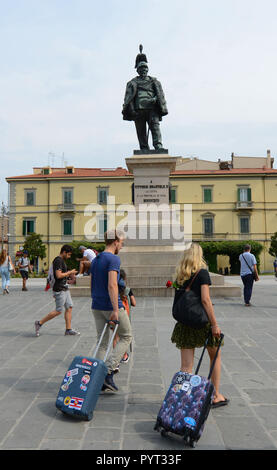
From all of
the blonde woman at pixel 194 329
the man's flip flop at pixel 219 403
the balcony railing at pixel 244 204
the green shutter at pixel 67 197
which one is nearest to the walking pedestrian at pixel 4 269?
the blonde woman at pixel 194 329

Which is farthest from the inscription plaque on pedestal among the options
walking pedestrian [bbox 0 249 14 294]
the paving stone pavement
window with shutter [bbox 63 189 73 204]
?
window with shutter [bbox 63 189 73 204]

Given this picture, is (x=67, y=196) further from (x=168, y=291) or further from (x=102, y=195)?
(x=168, y=291)

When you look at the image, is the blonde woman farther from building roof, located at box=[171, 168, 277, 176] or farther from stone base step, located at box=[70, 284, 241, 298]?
building roof, located at box=[171, 168, 277, 176]

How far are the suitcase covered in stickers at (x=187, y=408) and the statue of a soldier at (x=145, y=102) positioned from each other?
11.1 metres

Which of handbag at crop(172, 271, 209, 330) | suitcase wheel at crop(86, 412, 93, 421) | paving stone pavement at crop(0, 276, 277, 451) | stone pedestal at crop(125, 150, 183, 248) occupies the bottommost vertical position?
paving stone pavement at crop(0, 276, 277, 451)

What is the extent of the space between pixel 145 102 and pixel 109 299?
10.6 meters

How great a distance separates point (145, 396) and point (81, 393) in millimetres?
794

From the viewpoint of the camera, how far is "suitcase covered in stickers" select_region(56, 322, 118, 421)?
117 inches

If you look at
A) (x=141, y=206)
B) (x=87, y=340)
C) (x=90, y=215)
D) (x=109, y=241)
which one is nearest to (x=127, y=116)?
(x=141, y=206)

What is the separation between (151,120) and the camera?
42.9 feet

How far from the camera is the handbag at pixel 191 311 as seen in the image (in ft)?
10.1

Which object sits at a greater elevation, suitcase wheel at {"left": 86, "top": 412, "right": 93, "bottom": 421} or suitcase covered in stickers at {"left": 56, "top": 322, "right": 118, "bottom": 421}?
suitcase covered in stickers at {"left": 56, "top": 322, "right": 118, "bottom": 421}

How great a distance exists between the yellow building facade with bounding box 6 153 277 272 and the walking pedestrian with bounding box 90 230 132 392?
4425 cm

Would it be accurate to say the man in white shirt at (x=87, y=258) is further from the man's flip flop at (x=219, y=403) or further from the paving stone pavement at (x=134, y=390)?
the man's flip flop at (x=219, y=403)
